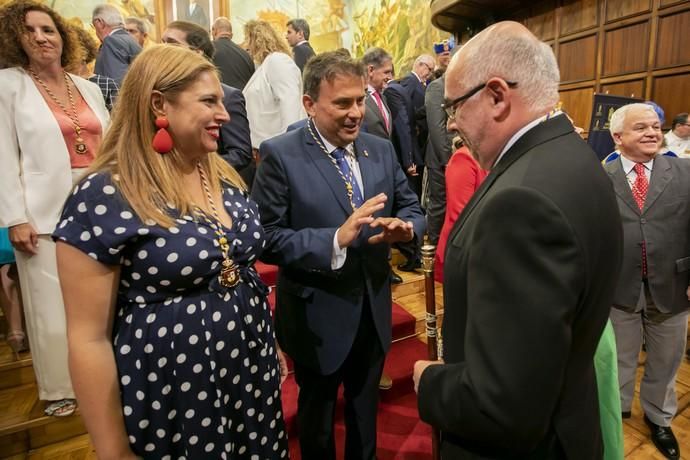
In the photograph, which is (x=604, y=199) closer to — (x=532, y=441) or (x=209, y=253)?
(x=532, y=441)

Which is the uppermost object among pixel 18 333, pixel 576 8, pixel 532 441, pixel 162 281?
pixel 576 8

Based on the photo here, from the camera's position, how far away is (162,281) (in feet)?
3.51

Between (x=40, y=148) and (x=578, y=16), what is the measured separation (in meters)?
7.02

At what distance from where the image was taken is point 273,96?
11.1ft

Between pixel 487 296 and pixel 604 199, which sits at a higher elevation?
pixel 604 199

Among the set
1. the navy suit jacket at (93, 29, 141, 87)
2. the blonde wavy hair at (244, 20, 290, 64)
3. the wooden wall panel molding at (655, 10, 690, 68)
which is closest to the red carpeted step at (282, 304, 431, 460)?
the blonde wavy hair at (244, 20, 290, 64)

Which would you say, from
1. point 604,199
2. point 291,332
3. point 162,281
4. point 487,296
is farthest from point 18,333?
point 604,199

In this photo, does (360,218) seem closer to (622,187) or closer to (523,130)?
(523,130)

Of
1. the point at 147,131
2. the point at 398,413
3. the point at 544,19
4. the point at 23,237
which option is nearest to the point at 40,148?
the point at 23,237

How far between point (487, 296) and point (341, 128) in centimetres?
101

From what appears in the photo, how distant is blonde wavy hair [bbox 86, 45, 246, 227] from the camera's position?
110 cm

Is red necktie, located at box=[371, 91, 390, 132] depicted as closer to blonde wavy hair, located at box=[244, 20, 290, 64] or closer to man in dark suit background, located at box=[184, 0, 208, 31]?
blonde wavy hair, located at box=[244, 20, 290, 64]

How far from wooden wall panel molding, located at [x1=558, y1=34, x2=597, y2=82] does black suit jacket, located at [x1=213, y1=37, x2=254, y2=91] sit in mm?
5165

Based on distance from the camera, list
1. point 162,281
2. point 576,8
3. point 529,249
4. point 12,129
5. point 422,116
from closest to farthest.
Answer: point 529,249, point 162,281, point 12,129, point 422,116, point 576,8
